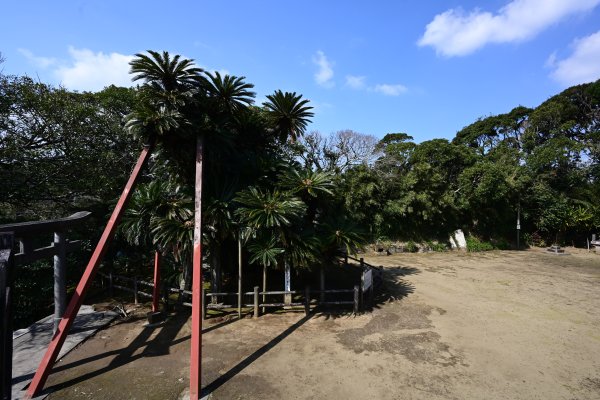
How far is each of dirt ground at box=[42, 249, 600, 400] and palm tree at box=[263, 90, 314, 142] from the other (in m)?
5.24

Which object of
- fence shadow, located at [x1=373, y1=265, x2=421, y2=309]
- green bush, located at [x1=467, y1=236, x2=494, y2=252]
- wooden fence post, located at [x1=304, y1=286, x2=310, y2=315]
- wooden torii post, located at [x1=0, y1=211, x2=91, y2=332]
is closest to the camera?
wooden torii post, located at [x1=0, y1=211, x2=91, y2=332]

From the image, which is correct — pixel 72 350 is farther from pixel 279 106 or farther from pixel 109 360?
pixel 279 106

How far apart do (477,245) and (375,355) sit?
16.9 metres

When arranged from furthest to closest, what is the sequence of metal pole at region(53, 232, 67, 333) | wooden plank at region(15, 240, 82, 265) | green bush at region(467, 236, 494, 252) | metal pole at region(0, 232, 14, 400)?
green bush at region(467, 236, 494, 252) → metal pole at region(53, 232, 67, 333) → wooden plank at region(15, 240, 82, 265) → metal pole at region(0, 232, 14, 400)

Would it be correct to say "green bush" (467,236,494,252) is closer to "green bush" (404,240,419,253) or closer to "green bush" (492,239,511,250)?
"green bush" (492,239,511,250)

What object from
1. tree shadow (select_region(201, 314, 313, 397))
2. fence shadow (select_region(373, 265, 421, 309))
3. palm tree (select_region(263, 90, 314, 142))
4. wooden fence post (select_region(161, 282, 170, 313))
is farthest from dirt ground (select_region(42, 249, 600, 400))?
palm tree (select_region(263, 90, 314, 142))

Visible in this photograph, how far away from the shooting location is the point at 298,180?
785 cm

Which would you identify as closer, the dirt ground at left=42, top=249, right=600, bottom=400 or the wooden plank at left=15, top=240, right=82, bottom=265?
the dirt ground at left=42, top=249, right=600, bottom=400

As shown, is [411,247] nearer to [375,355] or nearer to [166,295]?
[375,355]

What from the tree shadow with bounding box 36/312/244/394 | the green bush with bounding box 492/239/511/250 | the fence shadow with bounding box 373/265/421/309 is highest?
the green bush with bounding box 492/239/511/250

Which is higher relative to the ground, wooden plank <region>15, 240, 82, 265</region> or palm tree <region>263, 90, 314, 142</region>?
palm tree <region>263, 90, 314, 142</region>

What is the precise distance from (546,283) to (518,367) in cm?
815

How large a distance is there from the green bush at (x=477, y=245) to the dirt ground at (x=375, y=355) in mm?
10074

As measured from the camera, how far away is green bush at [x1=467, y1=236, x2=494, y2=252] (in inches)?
773
